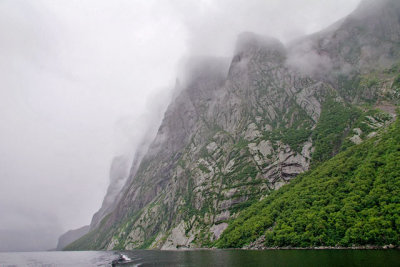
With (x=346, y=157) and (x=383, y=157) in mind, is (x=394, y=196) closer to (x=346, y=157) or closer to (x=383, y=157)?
(x=383, y=157)

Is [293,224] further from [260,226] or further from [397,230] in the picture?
[397,230]

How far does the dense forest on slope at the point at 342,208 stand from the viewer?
8625 centimetres

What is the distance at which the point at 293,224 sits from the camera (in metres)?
117

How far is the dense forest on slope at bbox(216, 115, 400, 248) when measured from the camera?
86250mm

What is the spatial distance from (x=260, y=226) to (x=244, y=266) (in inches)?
3311

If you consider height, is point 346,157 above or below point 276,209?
above

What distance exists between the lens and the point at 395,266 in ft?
142

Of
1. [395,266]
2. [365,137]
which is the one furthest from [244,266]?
[365,137]

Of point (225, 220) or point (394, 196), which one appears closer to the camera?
point (394, 196)

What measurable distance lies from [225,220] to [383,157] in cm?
11077

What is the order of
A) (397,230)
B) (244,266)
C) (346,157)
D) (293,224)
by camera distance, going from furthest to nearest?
(346,157), (293,224), (397,230), (244,266)

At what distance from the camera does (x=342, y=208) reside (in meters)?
104

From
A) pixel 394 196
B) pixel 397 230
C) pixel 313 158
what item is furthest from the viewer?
pixel 313 158

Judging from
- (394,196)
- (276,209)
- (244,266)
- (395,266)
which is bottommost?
(395,266)
